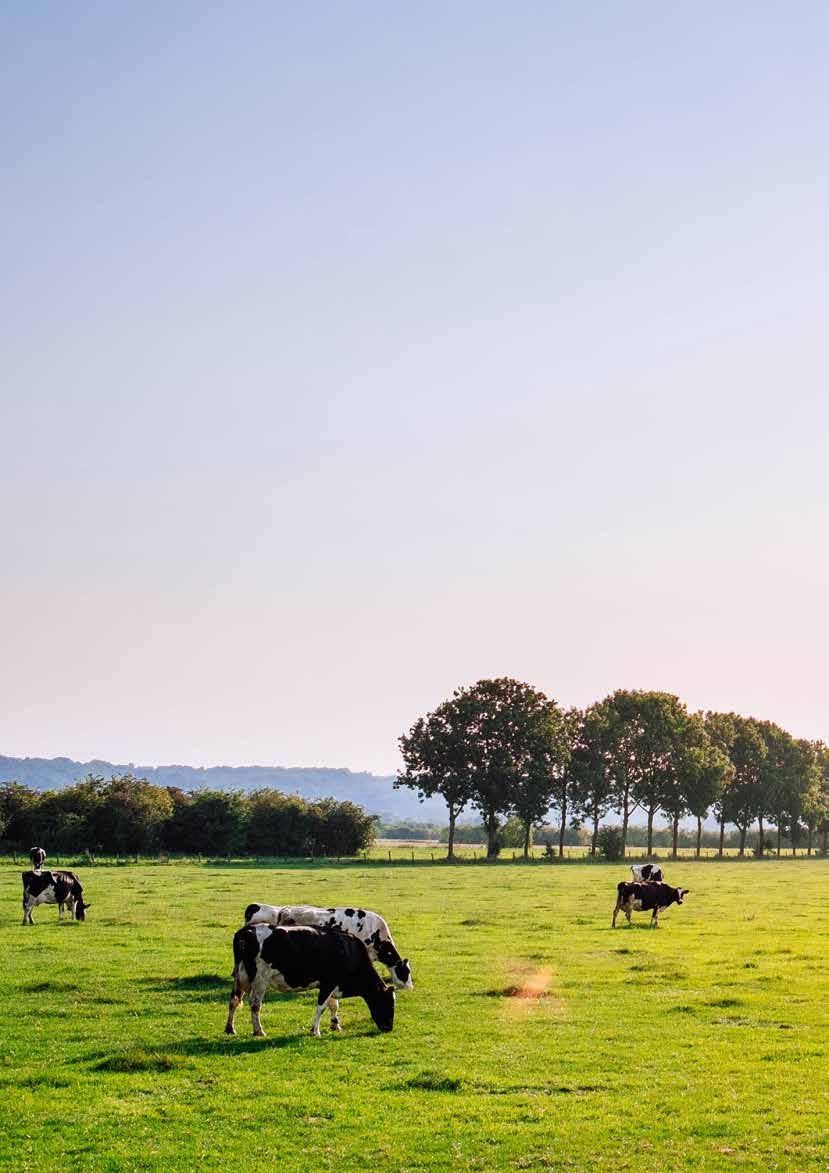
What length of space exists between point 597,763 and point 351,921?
10411 cm

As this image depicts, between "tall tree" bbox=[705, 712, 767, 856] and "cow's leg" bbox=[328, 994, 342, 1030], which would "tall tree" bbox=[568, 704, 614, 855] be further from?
"cow's leg" bbox=[328, 994, 342, 1030]

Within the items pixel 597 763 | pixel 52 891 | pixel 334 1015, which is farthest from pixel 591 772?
pixel 334 1015

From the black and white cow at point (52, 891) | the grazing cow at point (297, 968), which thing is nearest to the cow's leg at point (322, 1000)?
the grazing cow at point (297, 968)

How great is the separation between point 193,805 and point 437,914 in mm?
72137

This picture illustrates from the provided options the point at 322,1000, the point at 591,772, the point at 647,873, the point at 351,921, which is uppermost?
the point at 591,772

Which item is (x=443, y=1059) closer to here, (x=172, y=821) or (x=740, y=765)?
(x=172, y=821)

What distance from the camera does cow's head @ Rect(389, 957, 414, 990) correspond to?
92.4ft

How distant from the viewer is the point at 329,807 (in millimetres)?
126250

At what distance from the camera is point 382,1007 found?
77.6ft

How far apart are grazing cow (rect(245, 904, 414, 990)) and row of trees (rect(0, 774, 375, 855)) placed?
81.3 m

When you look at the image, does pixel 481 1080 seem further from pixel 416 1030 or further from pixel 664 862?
pixel 664 862

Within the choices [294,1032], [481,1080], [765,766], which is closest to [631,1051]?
[481,1080]

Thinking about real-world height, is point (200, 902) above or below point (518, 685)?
below

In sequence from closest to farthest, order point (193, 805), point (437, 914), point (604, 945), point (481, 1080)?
1. point (481, 1080)
2. point (604, 945)
3. point (437, 914)
4. point (193, 805)
